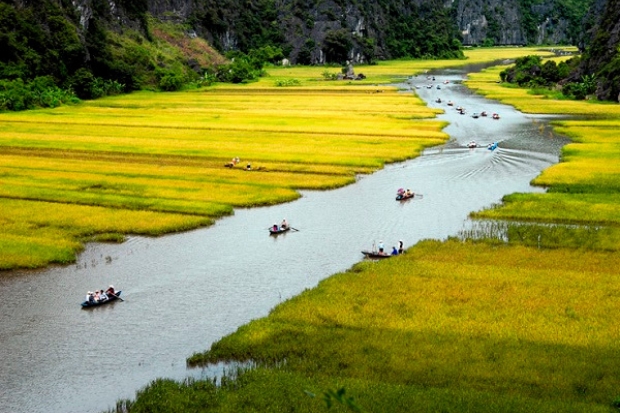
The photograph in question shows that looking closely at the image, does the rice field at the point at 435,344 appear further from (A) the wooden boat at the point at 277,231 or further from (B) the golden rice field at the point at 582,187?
(B) the golden rice field at the point at 582,187

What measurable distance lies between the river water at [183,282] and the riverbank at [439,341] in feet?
4.48

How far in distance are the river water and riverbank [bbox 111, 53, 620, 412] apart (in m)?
1.37

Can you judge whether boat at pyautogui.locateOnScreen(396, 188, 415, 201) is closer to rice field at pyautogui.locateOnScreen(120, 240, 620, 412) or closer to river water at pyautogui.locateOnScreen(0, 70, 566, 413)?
river water at pyautogui.locateOnScreen(0, 70, 566, 413)

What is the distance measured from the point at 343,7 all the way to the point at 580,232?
156 meters

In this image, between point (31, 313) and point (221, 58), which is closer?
point (31, 313)

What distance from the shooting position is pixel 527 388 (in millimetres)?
17500

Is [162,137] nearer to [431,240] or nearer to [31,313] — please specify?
[431,240]

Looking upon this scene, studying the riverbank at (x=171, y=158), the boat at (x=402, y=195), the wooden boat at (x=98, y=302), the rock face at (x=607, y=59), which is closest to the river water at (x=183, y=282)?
the wooden boat at (x=98, y=302)

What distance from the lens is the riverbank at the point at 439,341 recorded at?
56.2 feet

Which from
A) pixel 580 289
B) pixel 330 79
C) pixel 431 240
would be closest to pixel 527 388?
pixel 580 289

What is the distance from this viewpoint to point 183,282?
85.7 feet

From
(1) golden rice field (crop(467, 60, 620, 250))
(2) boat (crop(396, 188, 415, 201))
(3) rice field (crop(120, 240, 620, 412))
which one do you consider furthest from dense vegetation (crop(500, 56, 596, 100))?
(3) rice field (crop(120, 240, 620, 412))

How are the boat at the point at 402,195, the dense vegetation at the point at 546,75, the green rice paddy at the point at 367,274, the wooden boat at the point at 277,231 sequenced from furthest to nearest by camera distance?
1. the dense vegetation at the point at 546,75
2. the boat at the point at 402,195
3. the wooden boat at the point at 277,231
4. the green rice paddy at the point at 367,274

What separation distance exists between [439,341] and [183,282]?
31.7 feet
